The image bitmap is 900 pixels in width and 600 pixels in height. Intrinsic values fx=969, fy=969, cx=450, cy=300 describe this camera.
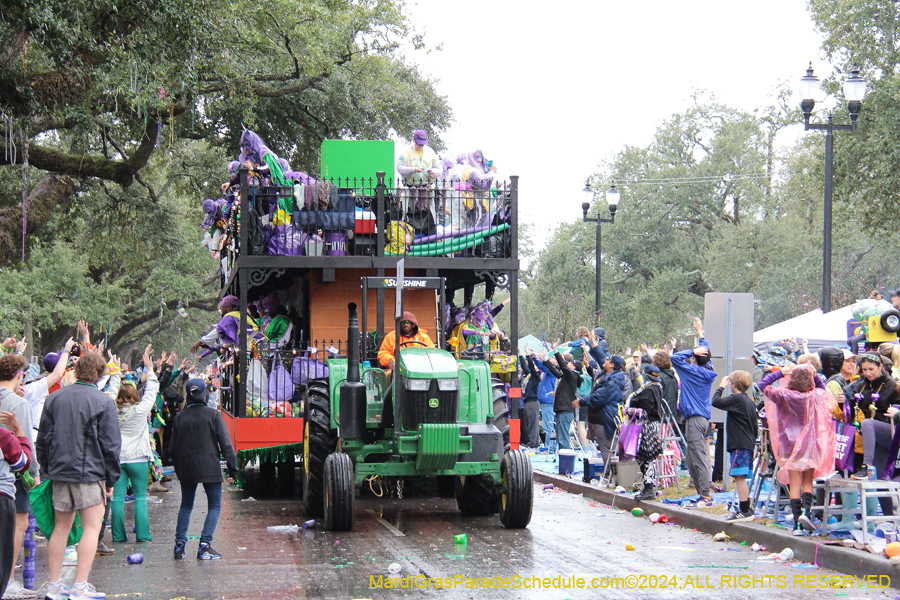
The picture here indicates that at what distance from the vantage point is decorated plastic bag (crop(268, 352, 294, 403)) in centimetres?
1266

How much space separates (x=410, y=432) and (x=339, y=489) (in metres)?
0.92

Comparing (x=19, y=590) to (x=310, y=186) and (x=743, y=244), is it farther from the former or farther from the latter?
(x=743, y=244)

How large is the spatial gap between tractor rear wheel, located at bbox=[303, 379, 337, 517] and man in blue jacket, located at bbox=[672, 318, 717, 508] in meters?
4.33

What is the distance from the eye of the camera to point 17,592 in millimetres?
7410

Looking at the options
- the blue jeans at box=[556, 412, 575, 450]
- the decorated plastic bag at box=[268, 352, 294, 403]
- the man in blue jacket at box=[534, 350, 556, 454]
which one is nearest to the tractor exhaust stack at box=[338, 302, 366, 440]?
the decorated plastic bag at box=[268, 352, 294, 403]

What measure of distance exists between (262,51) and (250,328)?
9792mm

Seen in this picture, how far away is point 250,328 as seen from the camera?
13.6m

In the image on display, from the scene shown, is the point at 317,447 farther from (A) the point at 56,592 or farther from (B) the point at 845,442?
(B) the point at 845,442

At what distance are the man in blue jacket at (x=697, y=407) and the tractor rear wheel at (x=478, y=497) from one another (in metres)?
2.34

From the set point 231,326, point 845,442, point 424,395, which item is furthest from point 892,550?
point 231,326

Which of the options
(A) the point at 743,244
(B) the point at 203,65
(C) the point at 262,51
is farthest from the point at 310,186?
(A) the point at 743,244

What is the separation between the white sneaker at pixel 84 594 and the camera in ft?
23.3

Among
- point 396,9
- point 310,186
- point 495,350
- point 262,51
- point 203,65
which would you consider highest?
point 396,9

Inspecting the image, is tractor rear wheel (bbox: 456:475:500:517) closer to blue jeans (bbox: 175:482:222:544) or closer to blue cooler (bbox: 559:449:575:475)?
blue jeans (bbox: 175:482:222:544)
